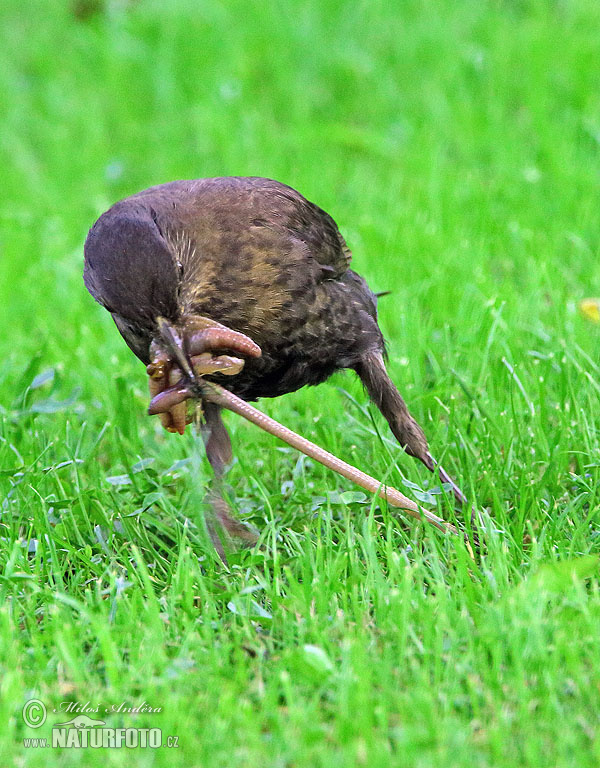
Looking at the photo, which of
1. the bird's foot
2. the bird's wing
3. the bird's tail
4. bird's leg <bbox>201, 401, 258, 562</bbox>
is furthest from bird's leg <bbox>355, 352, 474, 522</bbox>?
the bird's foot

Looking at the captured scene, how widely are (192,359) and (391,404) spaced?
107 centimetres

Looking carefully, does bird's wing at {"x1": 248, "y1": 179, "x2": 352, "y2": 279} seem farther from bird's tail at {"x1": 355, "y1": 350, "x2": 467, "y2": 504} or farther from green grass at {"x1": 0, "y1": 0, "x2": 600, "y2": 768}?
green grass at {"x1": 0, "y1": 0, "x2": 600, "y2": 768}

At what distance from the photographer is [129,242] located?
3109 millimetres

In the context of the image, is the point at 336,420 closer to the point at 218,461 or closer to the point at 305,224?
the point at 218,461

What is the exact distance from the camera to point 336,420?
4.21 metres

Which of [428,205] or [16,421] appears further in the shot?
[428,205]

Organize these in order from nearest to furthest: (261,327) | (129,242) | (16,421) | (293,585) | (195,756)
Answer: (195,756) → (293,585) → (129,242) → (261,327) → (16,421)

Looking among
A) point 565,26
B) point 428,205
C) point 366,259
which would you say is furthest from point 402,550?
point 565,26

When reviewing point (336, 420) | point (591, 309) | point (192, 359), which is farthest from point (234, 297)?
point (591, 309)

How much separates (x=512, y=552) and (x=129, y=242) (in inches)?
59.3

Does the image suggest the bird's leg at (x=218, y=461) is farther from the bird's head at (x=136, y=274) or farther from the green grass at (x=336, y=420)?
the bird's head at (x=136, y=274)

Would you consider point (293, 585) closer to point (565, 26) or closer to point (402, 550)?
point (402, 550)

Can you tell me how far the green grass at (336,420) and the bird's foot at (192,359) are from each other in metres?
0.29

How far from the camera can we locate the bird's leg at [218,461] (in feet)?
11.4
